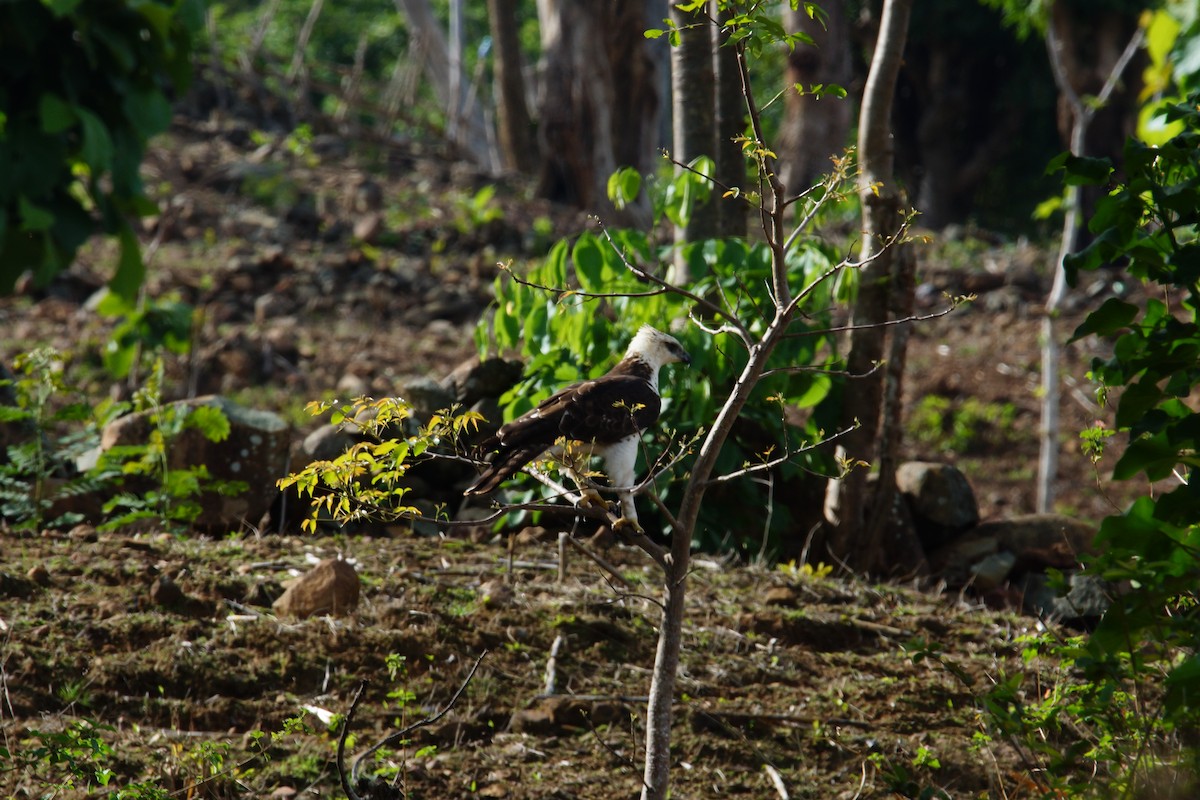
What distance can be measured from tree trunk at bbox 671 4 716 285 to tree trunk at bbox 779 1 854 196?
796 centimetres

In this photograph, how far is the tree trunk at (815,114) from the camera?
1404 cm

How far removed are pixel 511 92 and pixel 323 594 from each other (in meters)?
12.2

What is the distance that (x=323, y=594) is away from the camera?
4699 mm

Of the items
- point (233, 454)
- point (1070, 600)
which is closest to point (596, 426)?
point (1070, 600)

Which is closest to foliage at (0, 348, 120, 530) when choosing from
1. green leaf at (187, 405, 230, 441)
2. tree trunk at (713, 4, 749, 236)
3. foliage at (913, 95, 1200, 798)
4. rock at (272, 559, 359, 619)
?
green leaf at (187, 405, 230, 441)

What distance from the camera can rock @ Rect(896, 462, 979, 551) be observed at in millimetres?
6734

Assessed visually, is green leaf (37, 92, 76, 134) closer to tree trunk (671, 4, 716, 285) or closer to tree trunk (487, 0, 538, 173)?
tree trunk (671, 4, 716, 285)

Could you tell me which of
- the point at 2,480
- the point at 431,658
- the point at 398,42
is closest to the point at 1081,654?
the point at 431,658

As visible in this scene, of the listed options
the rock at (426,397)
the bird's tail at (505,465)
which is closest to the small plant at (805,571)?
the rock at (426,397)

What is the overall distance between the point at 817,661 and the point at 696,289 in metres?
1.63

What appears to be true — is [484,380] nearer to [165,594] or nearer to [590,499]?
[165,594]

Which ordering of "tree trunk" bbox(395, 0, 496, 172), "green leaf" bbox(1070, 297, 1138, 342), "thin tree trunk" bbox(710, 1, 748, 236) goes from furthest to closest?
"tree trunk" bbox(395, 0, 496, 172), "thin tree trunk" bbox(710, 1, 748, 236), "green leaf" bbox(1070, 297, 1138, 342)

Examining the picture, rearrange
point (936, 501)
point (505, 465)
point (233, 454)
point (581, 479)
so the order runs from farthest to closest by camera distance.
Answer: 1. point (936, 501)
2. point (233, 454)
3. point (505, 465)
4. point (581, 479)

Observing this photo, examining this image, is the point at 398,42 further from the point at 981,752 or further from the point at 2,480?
the point at 981,752
